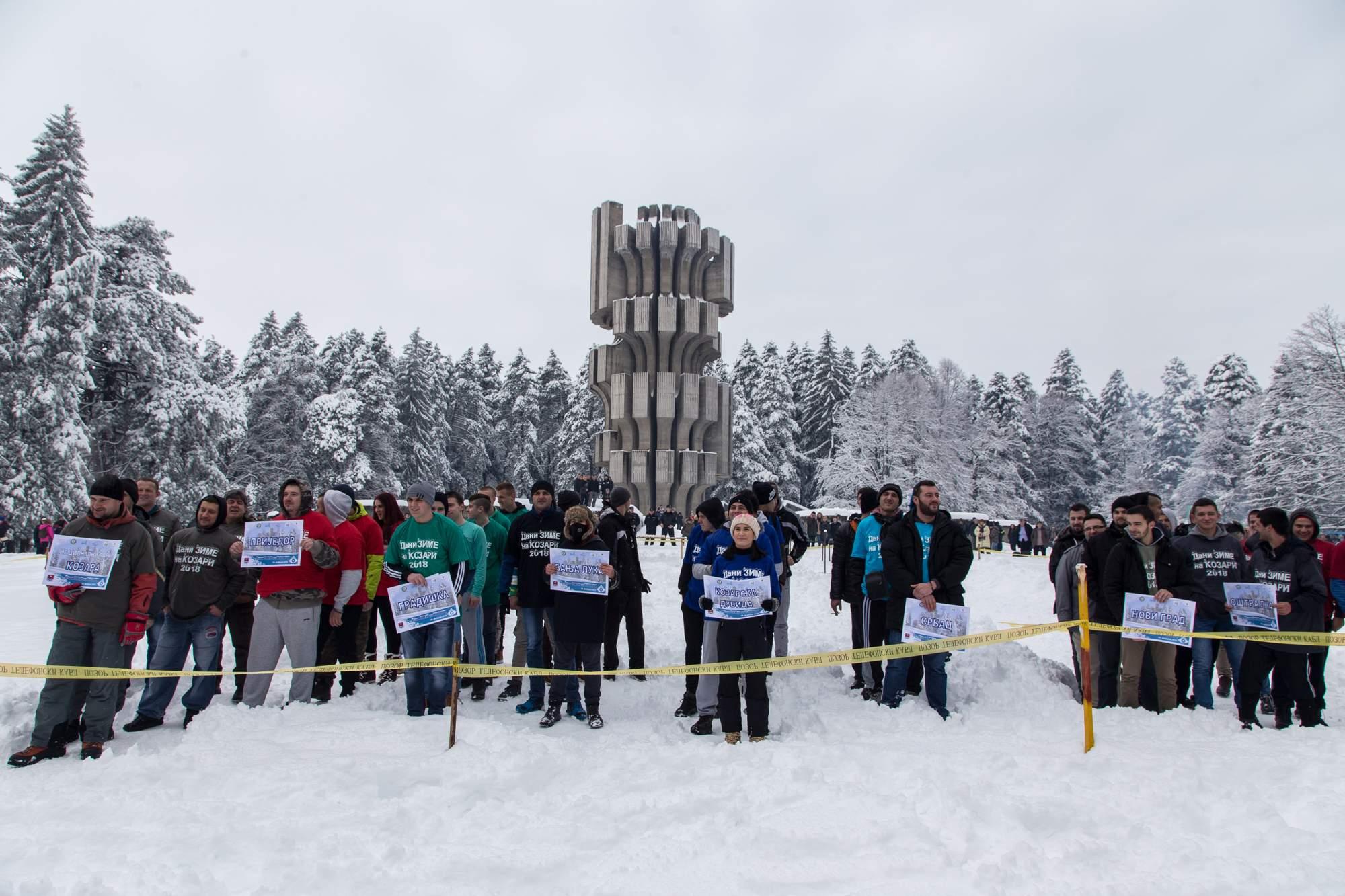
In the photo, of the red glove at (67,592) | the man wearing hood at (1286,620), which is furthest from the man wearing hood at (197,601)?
the man wearing hood at (1286,620)

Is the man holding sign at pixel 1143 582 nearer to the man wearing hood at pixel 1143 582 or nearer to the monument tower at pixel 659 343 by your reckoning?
the man wearing hood at pixel 1143 582

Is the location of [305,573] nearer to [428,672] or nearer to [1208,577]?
[428,672]

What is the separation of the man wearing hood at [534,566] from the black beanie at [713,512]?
1.29m

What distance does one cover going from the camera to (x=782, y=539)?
8.16 metres

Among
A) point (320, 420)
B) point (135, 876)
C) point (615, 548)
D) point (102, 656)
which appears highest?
point (320, 420)

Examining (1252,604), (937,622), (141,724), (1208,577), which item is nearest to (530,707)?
(141,724)

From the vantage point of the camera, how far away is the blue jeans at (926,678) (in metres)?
6.84

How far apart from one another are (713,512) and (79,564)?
15.5 feet

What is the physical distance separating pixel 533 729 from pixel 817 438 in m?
53.7

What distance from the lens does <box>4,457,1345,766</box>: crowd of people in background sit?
603 centimetres

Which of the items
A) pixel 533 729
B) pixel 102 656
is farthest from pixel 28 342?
pixel 533 729

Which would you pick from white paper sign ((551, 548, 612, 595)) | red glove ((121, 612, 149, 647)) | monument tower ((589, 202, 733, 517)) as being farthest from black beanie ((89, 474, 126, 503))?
monument tower ((589, 202, 733, 517))

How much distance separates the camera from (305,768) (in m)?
5.09

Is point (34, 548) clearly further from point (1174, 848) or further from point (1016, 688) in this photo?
point (1174, 848)
